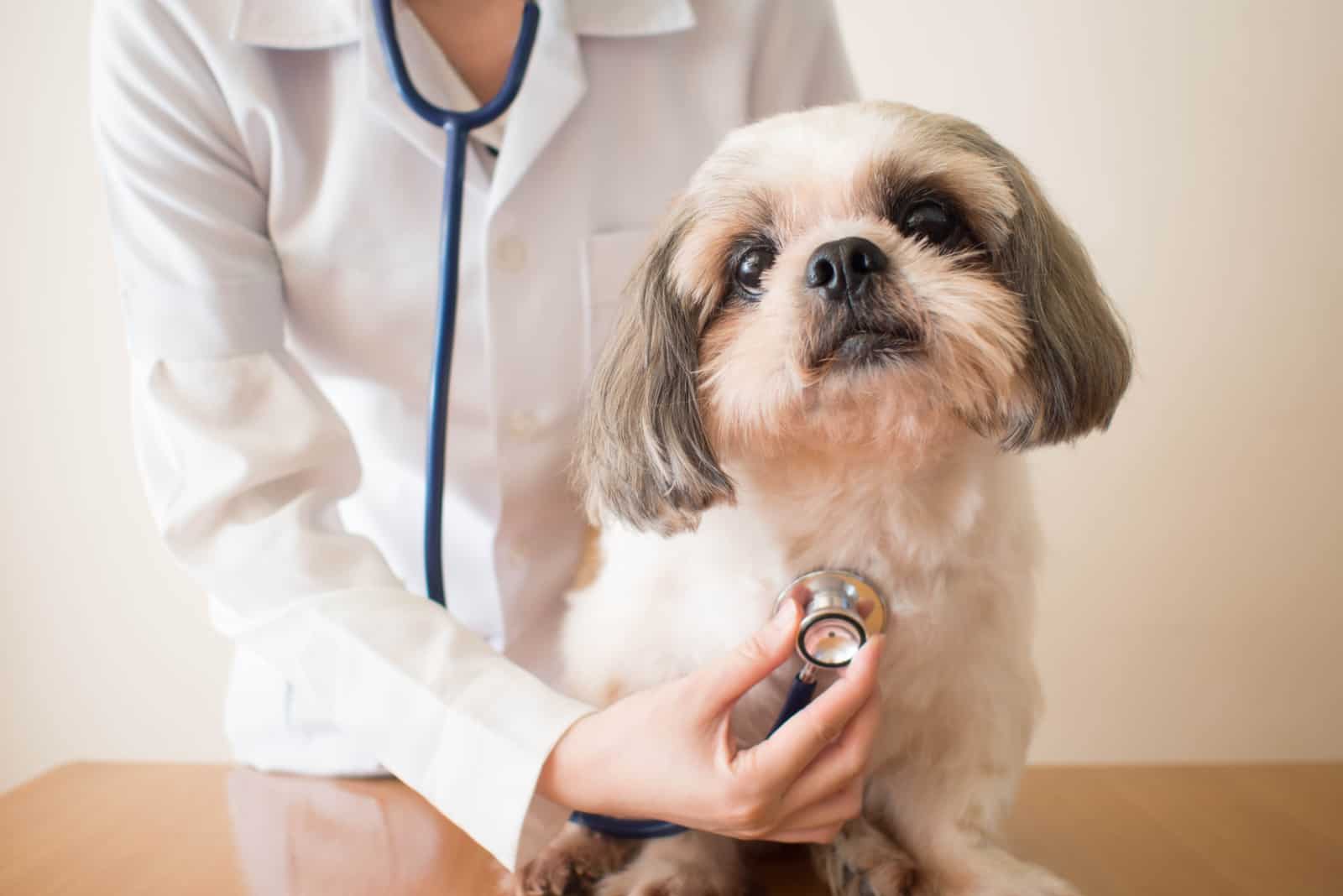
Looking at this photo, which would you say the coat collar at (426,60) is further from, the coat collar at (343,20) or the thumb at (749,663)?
the thumb at (749,663)

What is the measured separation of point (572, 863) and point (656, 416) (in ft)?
1.45

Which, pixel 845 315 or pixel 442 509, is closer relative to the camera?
pixel 845 315

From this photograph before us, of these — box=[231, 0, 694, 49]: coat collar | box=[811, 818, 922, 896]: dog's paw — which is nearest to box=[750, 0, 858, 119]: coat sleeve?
box=[231, 0, 694, 49]: coat collar

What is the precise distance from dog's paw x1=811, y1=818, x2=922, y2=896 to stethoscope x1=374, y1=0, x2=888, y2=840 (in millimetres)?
130

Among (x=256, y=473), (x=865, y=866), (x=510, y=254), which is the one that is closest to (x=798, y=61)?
(x=510, y=254)

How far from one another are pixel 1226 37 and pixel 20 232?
2579 millimetres

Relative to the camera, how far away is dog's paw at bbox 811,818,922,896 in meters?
0.89

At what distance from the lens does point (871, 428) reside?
0.80m

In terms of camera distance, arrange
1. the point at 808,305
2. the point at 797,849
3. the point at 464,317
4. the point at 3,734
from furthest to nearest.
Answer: the point at 3,734 < the point at 464,317 < the point at 797,849 < the point at 808,305

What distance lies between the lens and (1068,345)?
0.82 metres

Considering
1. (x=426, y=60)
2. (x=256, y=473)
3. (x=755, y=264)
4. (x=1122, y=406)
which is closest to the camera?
(x=755, y=264)

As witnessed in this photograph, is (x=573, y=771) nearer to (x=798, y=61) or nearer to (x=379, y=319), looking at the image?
(x=379, y=319)

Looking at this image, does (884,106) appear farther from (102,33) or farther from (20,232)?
(20,232)

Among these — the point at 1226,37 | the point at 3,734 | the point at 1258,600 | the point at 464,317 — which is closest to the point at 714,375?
the point at 464,317
